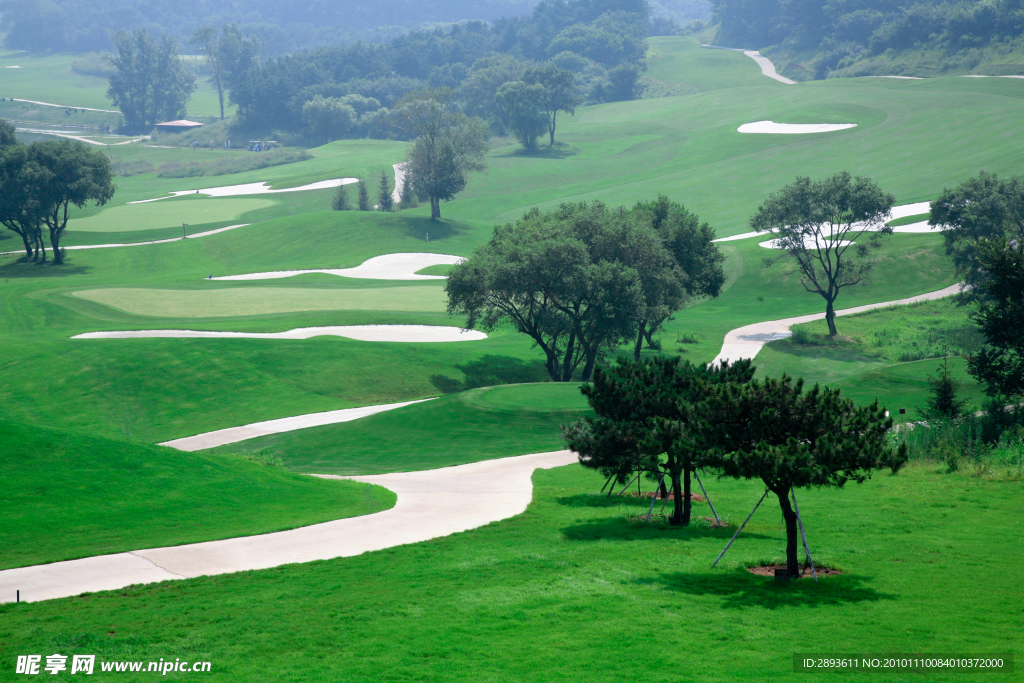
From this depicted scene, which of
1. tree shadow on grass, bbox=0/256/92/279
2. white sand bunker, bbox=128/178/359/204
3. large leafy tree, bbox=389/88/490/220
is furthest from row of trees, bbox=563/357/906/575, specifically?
white sand bunker, bbox=128/178/359/204

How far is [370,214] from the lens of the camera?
97.1m

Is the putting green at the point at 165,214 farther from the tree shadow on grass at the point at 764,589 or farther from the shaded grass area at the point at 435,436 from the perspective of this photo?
the tree shadow on grass at the point at 764,589

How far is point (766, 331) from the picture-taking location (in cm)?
6259

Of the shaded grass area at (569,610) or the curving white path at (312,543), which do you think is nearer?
the shaded grass area at (569,610)

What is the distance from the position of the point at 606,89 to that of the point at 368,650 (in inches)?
7060

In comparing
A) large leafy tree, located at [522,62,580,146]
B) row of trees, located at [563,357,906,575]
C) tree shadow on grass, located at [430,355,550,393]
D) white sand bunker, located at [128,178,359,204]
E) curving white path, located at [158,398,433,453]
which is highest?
large leafy tree, located at [522,62,580,146]

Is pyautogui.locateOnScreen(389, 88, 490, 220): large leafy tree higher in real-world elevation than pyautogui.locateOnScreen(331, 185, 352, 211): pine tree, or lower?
higher

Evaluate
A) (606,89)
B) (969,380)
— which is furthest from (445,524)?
(606,89)

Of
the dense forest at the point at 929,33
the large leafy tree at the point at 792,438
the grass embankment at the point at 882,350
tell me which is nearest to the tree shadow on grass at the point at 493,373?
the grass embankment at the point at 882,350

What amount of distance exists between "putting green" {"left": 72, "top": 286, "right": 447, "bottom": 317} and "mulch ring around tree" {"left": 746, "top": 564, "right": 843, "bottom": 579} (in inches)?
1887

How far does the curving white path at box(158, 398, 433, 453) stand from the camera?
121ft

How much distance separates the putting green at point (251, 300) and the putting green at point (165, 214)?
4256cm

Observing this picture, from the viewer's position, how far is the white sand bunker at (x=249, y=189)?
11975 cm

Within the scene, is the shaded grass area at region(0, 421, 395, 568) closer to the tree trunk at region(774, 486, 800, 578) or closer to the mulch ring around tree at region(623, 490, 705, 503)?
the mulch ring around tree at region(623, 490, 705, 503)
